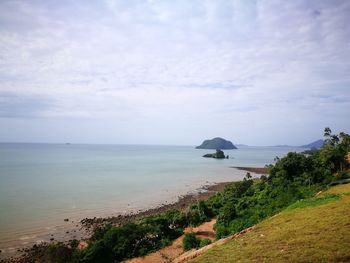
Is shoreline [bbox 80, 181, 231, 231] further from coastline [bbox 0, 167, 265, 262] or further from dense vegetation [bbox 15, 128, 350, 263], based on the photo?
dense vegetation [bbox 15, 128, 350, 263]

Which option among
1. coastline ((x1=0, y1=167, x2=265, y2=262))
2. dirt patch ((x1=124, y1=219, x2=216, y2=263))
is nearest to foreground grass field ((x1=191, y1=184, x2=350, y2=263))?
dirt patch ((x1=124, y1=219, x2=216, y2=263))

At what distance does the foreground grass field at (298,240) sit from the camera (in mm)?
10031

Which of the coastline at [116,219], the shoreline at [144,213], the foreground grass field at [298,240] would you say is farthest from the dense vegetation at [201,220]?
the foreground grass field at [298,240]

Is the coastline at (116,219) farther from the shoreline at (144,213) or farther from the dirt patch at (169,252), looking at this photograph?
the dirt patch at (169,252)

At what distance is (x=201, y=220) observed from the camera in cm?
3300

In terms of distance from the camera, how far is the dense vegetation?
22922 millimetres

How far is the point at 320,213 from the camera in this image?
1524cm

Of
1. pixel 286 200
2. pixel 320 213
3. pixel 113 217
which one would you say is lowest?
pixel 113 217

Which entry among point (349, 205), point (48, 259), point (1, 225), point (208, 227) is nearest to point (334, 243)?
point (349, 205)

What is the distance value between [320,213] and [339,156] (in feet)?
109

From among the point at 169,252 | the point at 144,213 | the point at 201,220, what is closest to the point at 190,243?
the point at 169,252

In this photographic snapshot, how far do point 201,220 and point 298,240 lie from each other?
22362 mm

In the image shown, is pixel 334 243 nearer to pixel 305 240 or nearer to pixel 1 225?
pixel 305 240

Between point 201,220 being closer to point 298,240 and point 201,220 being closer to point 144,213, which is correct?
point 144,213
